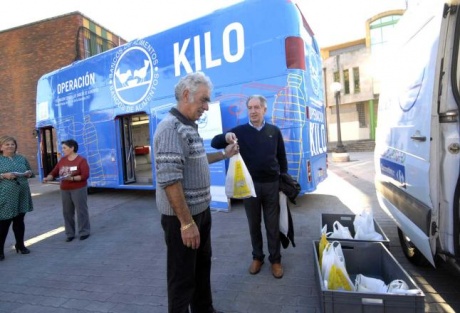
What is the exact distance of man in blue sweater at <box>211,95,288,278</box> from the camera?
10.4 feet

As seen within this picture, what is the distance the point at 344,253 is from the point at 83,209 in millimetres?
4262

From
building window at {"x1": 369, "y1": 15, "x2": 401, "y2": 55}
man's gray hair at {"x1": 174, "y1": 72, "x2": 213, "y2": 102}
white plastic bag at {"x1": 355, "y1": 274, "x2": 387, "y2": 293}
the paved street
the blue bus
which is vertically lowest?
the paved street

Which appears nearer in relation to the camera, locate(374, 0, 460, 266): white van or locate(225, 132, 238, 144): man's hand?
locate(374, 0, 460, 266): white van

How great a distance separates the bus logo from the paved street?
2559mm

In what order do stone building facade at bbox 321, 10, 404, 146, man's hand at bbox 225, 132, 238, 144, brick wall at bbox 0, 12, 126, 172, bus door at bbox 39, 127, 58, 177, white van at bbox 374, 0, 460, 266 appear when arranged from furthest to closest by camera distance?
stone building facade at bbox 321, 10, 404, 146
brick wall at bbox 0, 12, 126, 172
bus door at bbox 39, 127, 58, 177
man's hand at bbox 225, 132, 238, 144
white van at bbox 374, 0, 460, 266

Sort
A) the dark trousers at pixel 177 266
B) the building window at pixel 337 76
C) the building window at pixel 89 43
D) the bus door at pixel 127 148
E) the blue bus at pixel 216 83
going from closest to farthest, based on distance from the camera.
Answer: the dark trousers at pixel 177 266
the blue bus at pixel 216 83
the bus door at pixel 127 148
the building window at pixel 89 43
the building window at pixel 337 76

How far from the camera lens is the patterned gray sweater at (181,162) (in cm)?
195

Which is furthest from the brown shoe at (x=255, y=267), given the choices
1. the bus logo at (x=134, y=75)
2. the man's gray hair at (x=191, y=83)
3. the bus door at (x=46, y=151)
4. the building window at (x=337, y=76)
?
the building window at (x=337, y=76)

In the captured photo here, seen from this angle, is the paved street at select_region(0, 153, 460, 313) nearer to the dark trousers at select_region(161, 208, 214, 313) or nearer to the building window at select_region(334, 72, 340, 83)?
the dark trousers at select_region(161, 208, 214, 313)

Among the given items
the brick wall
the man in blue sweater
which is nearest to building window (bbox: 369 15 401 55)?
the brick wall

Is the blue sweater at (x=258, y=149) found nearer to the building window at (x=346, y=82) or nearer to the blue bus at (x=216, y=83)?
the blue bus at (x=216, y=83)

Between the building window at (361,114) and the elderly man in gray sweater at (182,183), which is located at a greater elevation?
the building window at (361,114)

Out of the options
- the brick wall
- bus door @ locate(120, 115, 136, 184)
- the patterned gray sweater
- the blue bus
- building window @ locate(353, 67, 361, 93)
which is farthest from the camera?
building window @ locate(353, 67, 361, 93)

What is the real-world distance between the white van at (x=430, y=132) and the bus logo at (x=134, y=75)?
4.98 m
